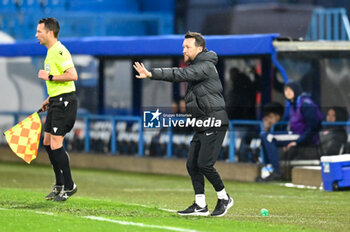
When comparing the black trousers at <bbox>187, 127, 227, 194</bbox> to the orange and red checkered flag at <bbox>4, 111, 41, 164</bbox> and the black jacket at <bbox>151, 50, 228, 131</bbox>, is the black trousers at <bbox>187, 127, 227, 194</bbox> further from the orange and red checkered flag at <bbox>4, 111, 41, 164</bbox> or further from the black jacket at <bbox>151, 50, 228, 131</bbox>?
the orange and red checkered flag at <bbox>4, 111, 41, 164</bbox>

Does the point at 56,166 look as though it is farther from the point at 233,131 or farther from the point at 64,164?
the point at 233,131

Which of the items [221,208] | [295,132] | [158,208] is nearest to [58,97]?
[158,208]

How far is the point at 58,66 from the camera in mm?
13055

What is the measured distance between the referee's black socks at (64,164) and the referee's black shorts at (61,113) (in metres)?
0.22

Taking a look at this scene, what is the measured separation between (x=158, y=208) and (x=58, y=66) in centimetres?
199

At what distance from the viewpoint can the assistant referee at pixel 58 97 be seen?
1304 centimetres

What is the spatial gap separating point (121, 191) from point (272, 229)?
607 centimetres

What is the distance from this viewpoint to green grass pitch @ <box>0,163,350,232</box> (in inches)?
435

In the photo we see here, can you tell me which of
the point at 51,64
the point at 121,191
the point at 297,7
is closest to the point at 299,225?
the point at 51,64

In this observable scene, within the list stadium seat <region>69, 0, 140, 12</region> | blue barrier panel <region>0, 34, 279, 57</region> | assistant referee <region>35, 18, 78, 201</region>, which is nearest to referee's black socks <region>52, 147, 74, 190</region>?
assistant referee <region>35, 18, 78, 201</region>

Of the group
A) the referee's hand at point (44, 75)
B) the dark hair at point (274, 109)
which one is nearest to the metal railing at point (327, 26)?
the dark hair at point (274, 109)

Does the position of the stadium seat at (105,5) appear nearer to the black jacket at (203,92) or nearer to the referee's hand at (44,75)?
the referee's hand at (44,75)

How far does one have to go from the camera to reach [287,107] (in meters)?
19.0

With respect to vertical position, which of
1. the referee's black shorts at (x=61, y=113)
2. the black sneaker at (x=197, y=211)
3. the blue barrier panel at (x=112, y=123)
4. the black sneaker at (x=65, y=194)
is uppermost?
the referee's black shorts at (x=61, y=113)
